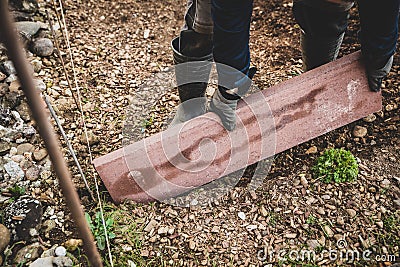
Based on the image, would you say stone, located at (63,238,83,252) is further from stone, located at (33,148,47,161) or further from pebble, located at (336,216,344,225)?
pebble, located at (336,216,344,225)

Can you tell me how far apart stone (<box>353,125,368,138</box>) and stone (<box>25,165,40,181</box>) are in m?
1.44

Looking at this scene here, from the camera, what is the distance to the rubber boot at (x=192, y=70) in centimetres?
179

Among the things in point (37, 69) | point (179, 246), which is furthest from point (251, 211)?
point (37, 69)

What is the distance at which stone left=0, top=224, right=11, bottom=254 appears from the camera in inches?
60.0

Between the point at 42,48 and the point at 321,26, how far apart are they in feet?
5.01

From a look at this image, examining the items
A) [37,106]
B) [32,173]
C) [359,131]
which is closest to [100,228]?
→ [32,173]

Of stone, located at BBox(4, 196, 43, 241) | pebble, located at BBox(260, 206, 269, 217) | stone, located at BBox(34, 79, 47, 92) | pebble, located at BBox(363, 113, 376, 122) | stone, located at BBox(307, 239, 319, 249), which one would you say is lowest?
stone, located at BBox(307, 239, 319, 249)

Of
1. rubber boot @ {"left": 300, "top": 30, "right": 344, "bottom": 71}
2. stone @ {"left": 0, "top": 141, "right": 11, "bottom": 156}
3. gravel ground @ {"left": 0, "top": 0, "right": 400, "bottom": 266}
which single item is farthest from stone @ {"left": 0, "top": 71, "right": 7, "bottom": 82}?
rubber boot @ {"left": 300, "top": 30, "right": 344, "bottom": 71}

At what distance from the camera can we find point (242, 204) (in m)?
1.76

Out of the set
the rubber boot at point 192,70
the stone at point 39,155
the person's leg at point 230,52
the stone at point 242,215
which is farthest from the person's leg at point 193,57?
the stone at point 39,155

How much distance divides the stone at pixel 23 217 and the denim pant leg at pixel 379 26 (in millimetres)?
1438

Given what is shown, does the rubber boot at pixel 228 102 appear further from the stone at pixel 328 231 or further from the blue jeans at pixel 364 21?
the stone at pixel 328 231

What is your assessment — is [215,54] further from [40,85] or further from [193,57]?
[40,85]

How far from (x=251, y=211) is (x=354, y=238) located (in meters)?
0.41
